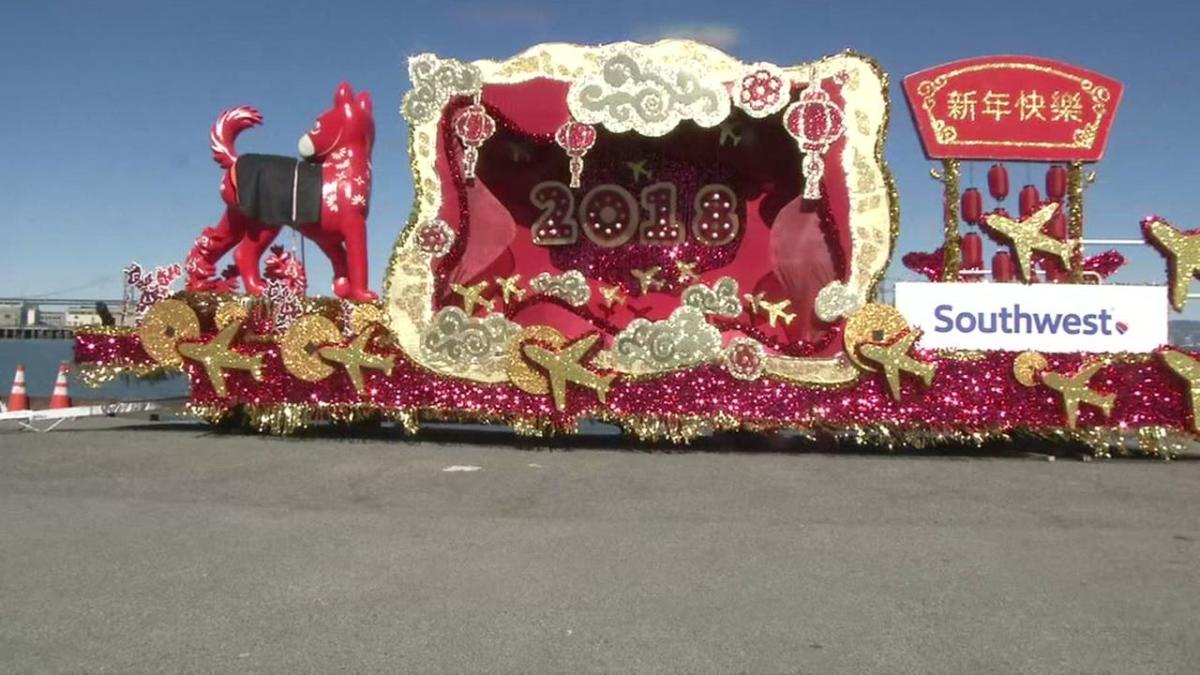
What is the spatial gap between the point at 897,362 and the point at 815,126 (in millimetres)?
2741

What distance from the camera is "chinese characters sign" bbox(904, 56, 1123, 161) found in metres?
11.8

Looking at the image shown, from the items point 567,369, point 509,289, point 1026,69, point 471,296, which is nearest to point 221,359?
point 471,296

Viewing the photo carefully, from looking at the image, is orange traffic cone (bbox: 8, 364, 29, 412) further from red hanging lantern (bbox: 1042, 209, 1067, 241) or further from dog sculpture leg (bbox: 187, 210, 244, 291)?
red hanging lantern (bbox: 1042, 209, 1067, 241)

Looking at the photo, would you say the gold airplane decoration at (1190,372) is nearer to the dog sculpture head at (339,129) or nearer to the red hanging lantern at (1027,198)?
the red hanging lantern at (1027,198)

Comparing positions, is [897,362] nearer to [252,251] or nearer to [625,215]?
[625,215]

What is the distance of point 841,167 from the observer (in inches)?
423

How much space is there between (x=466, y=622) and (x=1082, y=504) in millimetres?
5624

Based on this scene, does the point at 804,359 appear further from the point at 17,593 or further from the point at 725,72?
the point at 17,593

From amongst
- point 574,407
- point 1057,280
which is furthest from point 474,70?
point 1057,280

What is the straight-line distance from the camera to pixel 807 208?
38.3 ft

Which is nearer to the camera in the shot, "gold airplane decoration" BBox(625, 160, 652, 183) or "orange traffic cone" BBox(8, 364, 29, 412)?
"gold airplane decoration" BBox(625, 160, 652, 183)

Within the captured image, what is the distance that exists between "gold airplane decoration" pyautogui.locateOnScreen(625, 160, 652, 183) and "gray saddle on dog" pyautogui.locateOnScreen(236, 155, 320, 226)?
13.3 feet

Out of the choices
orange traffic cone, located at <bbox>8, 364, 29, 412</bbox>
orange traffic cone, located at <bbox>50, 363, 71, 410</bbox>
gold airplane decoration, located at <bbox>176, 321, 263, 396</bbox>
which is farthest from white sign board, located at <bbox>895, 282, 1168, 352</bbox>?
orange traffic cone, located at <bbox>8, 364, 29, 412</bbox>

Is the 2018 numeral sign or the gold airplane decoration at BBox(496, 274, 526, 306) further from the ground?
the 2018 numeral sign
